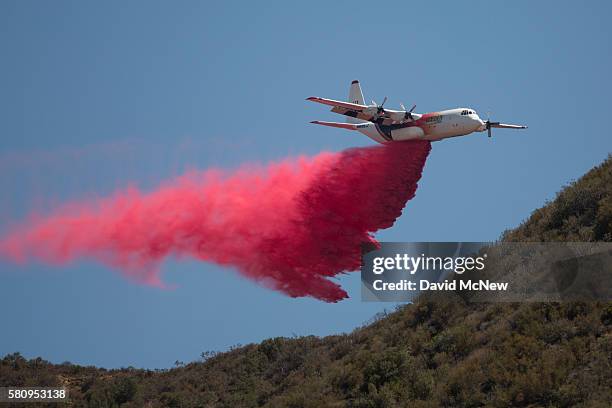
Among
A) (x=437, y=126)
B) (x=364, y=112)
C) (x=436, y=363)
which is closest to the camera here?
(x=436, y=363)

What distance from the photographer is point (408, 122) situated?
52.9 meters

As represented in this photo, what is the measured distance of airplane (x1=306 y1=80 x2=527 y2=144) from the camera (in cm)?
5159

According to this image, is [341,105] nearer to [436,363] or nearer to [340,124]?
[340,124]

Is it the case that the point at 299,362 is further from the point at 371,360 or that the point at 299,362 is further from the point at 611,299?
the point at 611,299

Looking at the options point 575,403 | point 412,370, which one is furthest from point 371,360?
point 575,403

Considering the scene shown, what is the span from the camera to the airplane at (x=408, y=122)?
2031 inches

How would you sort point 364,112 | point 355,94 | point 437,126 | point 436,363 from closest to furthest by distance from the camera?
point 436,363 → point 437,126 → point 364,112 → point 355,94

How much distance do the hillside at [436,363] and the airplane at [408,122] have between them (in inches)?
414

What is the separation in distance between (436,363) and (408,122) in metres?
22.8

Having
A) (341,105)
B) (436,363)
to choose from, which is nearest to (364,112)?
(341,105)

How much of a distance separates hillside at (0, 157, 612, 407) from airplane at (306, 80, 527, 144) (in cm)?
1052

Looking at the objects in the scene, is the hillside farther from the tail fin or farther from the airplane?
the tail fin

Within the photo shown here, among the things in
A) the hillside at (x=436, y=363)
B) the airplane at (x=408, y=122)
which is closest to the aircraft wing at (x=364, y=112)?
the airplane at (x=408, y=122)

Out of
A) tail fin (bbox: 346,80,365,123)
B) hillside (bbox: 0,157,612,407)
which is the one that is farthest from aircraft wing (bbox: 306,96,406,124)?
hillside (bbox: 0,157,612,407)
